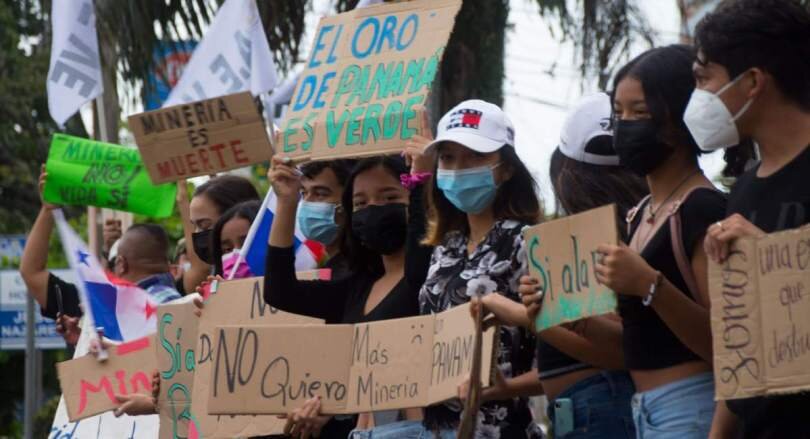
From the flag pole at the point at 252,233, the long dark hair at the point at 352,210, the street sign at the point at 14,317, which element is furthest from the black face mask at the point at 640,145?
the street sign at the point at 14,317

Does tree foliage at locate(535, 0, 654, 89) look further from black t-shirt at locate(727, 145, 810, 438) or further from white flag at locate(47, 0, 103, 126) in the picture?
black t-shirt at locate(727, 145, 810, 438)

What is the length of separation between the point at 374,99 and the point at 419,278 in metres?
0.80

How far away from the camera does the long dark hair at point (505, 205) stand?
5395 millimetres

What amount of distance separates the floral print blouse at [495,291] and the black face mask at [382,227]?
1.50 ft

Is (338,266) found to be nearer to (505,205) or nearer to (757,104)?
(505,205)

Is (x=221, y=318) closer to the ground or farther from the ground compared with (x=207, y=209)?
closer to the ground

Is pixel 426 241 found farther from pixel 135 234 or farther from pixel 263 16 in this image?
pixel 263 16

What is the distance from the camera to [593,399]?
5012 mm

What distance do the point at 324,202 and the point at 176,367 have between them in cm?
94

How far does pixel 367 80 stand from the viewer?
6285 millimetres

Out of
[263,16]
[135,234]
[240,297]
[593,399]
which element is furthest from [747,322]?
[263,16]

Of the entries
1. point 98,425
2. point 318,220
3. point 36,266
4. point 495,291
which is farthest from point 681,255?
point 36,266

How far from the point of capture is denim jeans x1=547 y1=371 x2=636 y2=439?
4.98m

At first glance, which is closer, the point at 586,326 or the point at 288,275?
the point at 586,326
